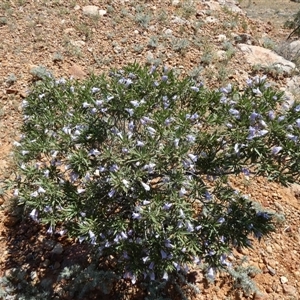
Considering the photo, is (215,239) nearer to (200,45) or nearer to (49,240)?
(49,240)

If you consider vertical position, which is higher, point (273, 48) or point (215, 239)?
point (215, 239)

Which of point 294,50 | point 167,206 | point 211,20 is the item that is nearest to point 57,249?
point 167,206

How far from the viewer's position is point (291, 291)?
13.5ft

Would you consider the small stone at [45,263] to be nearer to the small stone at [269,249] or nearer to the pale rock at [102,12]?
the small stone at [269,249]

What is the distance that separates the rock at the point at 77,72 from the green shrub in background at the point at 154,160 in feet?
10.6

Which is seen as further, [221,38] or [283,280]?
[221,38]

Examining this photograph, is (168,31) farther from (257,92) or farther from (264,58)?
(257,92)

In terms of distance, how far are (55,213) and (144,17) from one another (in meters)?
5.98

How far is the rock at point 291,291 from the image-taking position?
4086mm

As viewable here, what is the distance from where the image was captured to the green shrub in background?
8.84ft

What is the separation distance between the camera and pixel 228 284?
4.11m

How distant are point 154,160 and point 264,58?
226 inches

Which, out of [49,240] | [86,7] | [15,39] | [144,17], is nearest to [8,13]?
[15,39]

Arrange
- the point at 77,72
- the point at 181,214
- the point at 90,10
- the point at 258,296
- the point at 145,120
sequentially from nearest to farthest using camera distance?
the point at 181,214 < the point at 145,120 < the point at 258,296 < the point at 77,72 < the point at 90,10
